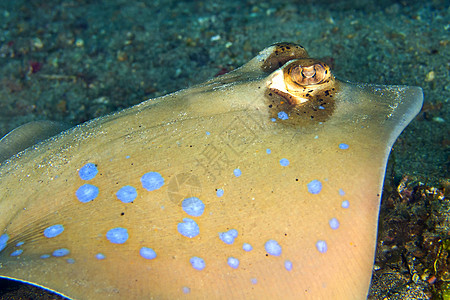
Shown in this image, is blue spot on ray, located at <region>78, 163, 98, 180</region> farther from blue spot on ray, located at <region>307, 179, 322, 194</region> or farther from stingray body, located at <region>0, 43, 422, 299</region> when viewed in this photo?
blue spot on ray, located at <region>307, 179, 322, 194</region>

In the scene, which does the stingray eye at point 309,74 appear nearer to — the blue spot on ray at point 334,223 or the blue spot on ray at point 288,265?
the blue spot on ray at point 334,223

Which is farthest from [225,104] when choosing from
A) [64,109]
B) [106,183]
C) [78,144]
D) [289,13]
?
[289,13]

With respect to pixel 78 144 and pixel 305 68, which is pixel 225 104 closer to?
pixel 305 68

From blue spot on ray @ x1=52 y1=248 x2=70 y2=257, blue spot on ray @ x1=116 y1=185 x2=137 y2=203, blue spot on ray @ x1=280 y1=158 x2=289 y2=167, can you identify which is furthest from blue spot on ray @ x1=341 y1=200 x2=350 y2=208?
blue spot on ray @ x1=52 y1=248 x2=70 y2=257

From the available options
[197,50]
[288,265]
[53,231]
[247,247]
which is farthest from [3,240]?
[197,50]

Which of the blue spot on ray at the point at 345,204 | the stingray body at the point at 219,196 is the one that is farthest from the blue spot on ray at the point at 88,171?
the blue spot on ray at the point at 345,204

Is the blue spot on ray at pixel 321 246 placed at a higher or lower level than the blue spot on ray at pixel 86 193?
lower

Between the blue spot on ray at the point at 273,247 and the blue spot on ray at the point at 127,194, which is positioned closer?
the blue spot on ray at the point at 273,247

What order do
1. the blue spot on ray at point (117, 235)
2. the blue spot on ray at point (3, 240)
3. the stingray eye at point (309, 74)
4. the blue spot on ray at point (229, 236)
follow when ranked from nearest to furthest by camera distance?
the blue spot on ray at point (229, 236) → the blue spot on ray at point (117, 235) → the blue spot on ray at point (3, 240) → the stingray eye at point (309, 74)
